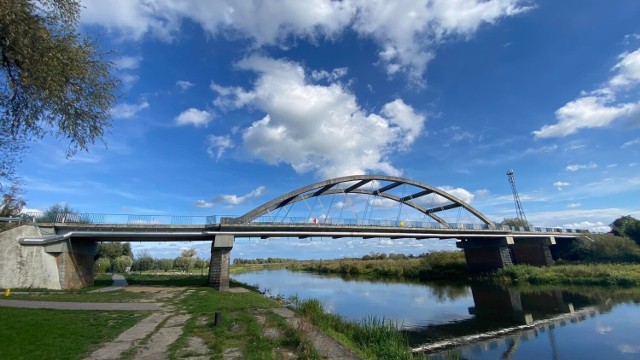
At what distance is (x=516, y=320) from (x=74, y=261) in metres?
34.0

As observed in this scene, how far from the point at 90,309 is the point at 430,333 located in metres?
17.8

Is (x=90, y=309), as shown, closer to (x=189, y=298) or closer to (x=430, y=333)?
(x=189, y=298)

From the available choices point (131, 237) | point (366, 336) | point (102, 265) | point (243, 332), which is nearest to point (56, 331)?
point (243, 332)

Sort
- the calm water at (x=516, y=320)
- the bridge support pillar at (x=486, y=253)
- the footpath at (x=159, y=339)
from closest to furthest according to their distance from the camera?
the footpath at (x=159, y=339)
the calm water at (x=516, y=320)
the bridge support pillar at (x=486, y=253)

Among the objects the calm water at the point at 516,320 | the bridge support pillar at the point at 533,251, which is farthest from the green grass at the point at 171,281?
the bridge support pillar at the point at 533,251

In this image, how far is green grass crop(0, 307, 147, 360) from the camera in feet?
27.9

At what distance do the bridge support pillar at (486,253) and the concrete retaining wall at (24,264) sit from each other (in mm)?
49021

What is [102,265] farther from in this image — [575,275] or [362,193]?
[575,275]

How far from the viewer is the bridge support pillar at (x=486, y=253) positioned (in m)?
46.0

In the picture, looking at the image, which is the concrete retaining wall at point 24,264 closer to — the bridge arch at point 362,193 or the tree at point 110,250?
the bridge arch at point 362,193

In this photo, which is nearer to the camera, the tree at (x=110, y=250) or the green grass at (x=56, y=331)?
the green grass at (x=56, y=331)

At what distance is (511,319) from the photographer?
2041cm

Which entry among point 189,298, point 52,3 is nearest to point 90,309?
point 189,298

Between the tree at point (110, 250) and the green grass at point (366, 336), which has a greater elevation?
the tree at point (110, 250)
